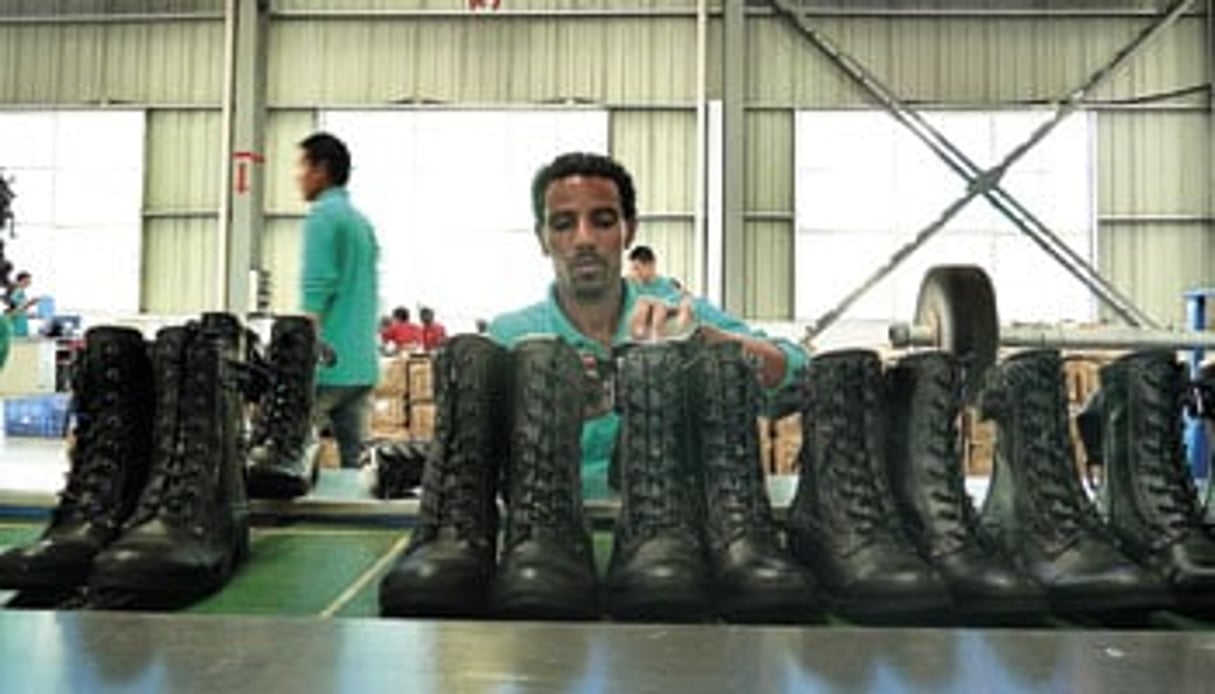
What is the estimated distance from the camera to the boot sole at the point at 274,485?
5.20 feet

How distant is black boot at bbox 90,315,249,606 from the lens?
96 cm

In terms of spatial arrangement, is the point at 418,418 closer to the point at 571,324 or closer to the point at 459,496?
the point at 571,324

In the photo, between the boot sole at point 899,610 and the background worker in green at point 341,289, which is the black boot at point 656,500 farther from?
the background worker in green at point 341,289

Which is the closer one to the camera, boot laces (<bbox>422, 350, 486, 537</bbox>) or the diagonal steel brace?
boot laces (<bbox>422, 350, 486, 537</bbox>)

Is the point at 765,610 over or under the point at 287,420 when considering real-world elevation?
under

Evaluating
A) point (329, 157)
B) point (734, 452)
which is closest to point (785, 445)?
point (329, 157)

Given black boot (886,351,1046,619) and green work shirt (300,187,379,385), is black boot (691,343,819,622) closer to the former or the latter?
black boot (886,351,1046,619)

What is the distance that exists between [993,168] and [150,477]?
848cm

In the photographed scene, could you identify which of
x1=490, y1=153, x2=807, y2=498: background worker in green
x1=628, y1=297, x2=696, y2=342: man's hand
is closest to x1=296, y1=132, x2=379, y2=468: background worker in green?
x1=490, y1=153, x2=807, y2=498: background worker in green

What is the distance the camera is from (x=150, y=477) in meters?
1.07

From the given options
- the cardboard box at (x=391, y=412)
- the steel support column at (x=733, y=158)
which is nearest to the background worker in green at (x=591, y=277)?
the cardboard box at (x=391, y=412)

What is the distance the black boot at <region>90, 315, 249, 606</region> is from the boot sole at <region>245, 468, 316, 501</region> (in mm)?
362

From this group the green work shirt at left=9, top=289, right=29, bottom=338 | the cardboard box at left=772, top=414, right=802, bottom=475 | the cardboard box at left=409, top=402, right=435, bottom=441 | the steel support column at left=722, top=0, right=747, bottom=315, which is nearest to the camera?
the cardboard box at left=772, top=414, right=802, bottom=475

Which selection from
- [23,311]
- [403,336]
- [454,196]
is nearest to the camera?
[403,336]
